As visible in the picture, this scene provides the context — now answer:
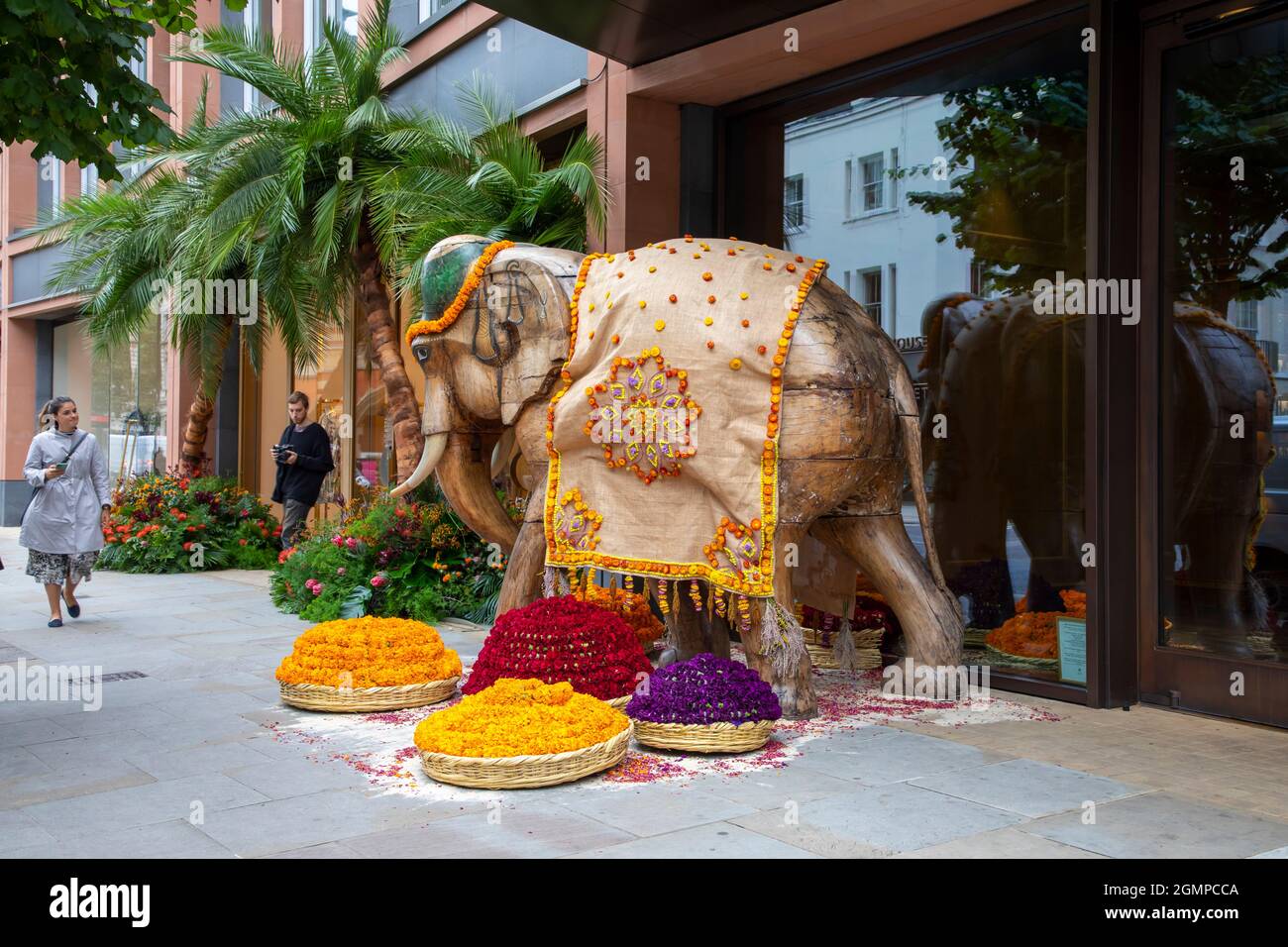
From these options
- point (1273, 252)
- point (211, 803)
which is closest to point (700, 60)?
point (1273, 252)

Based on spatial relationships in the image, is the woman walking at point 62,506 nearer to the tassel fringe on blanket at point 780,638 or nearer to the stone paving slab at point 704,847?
the tassel fringe on blanket at point 780,638

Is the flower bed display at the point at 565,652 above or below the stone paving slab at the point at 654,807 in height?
above

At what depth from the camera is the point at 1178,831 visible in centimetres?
441

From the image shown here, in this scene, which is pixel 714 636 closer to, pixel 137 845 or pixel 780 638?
pixel 780 638

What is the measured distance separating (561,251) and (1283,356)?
400 cm

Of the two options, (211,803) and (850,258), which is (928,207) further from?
(211,803)

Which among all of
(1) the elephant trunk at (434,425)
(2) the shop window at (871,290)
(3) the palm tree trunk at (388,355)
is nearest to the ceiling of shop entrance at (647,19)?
(2) the shop window at (871,290)

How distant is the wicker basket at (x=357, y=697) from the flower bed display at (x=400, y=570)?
3219 millimetres

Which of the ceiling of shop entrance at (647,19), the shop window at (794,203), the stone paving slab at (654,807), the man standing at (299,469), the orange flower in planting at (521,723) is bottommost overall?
the stone paving slab at (654,807)

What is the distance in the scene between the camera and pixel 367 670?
21.7 ft

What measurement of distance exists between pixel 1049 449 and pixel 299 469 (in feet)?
27.7

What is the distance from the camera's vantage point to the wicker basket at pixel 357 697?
21.2 ft

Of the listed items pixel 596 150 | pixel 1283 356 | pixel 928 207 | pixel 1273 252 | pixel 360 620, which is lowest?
pixel 360 620

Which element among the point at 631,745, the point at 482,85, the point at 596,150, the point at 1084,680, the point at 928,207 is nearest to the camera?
the point at 631,745
